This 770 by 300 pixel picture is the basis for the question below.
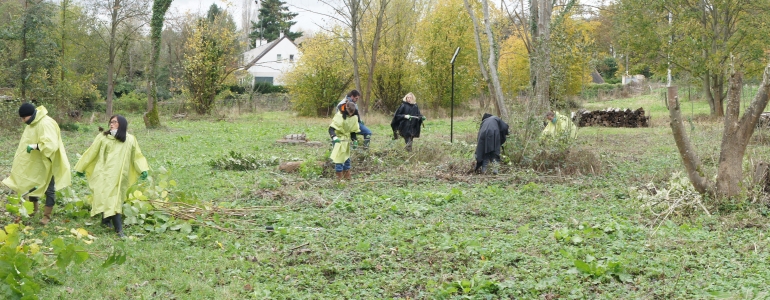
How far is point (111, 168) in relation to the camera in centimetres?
713

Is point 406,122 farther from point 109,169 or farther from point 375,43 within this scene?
point 375,43

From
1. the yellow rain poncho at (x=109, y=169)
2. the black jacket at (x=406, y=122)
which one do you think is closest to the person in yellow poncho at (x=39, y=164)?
the yellow rain poncho at (x=109, y=169)

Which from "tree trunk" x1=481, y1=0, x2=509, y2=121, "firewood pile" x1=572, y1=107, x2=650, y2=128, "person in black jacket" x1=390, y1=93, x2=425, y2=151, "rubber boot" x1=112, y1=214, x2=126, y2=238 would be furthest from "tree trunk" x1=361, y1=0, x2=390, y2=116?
"rubber boot" x1=112, y1=214, x2=126, y2=238

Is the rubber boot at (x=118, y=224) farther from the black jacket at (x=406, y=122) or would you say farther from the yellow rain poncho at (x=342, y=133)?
the black jacket at (x=406, y=122)

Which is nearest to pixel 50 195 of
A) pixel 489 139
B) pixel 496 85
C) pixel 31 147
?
pixel 31 147

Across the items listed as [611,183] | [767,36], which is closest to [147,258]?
[611,183]

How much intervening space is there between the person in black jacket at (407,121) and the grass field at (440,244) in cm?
297

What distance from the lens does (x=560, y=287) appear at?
5285 millimetres

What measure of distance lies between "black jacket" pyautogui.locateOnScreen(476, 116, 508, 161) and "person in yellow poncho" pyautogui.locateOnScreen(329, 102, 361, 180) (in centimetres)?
221

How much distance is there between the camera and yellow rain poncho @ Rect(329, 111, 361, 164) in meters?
11.2

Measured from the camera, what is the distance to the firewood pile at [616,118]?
2419cm

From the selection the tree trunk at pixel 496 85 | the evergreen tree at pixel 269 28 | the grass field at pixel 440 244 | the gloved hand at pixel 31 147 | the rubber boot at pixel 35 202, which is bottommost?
the grass field at pixel 440 244

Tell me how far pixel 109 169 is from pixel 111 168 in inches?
0.9

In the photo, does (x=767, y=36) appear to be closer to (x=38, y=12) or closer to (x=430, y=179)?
(x=430, y=179)
